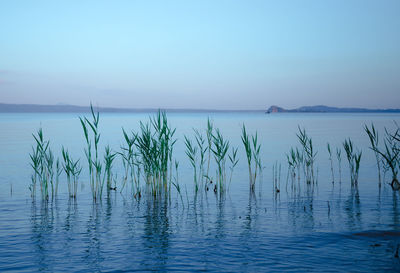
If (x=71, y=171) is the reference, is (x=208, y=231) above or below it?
below

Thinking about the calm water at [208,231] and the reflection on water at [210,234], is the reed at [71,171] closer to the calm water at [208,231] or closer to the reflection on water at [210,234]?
the calm water at [208,231]

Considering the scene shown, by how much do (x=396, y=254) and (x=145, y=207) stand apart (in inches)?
339

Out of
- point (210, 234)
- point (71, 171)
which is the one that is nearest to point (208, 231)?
point (210, 234)

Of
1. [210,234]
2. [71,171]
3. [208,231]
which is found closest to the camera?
[210,234]

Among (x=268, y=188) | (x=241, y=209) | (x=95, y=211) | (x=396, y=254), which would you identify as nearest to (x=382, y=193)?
(x=268, y=188)

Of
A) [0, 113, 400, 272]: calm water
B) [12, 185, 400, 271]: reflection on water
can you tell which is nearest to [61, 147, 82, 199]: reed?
[0, 113, 400, 272]: calm water

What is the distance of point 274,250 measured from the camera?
30.9 ft

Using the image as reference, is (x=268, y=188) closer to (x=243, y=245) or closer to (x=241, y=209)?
(x=241, y=209)

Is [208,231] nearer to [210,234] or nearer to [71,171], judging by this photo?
[210,234]

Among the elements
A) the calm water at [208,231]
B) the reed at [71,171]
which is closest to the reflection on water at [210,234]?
the calm water at [208,231]

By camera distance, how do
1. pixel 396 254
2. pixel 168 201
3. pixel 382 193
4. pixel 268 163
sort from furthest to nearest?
1. pixel 268 163
2. pixel 382 193
3. pixel 168 201
4. pixel 396 254

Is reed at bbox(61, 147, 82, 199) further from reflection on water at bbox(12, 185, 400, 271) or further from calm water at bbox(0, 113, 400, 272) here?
reflection on water at bbox(12, 185, 400, 271)

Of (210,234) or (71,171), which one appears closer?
(210,234)

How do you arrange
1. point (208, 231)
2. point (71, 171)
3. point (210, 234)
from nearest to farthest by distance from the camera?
point (210, 234), point (208, 231), point (71, 171)
